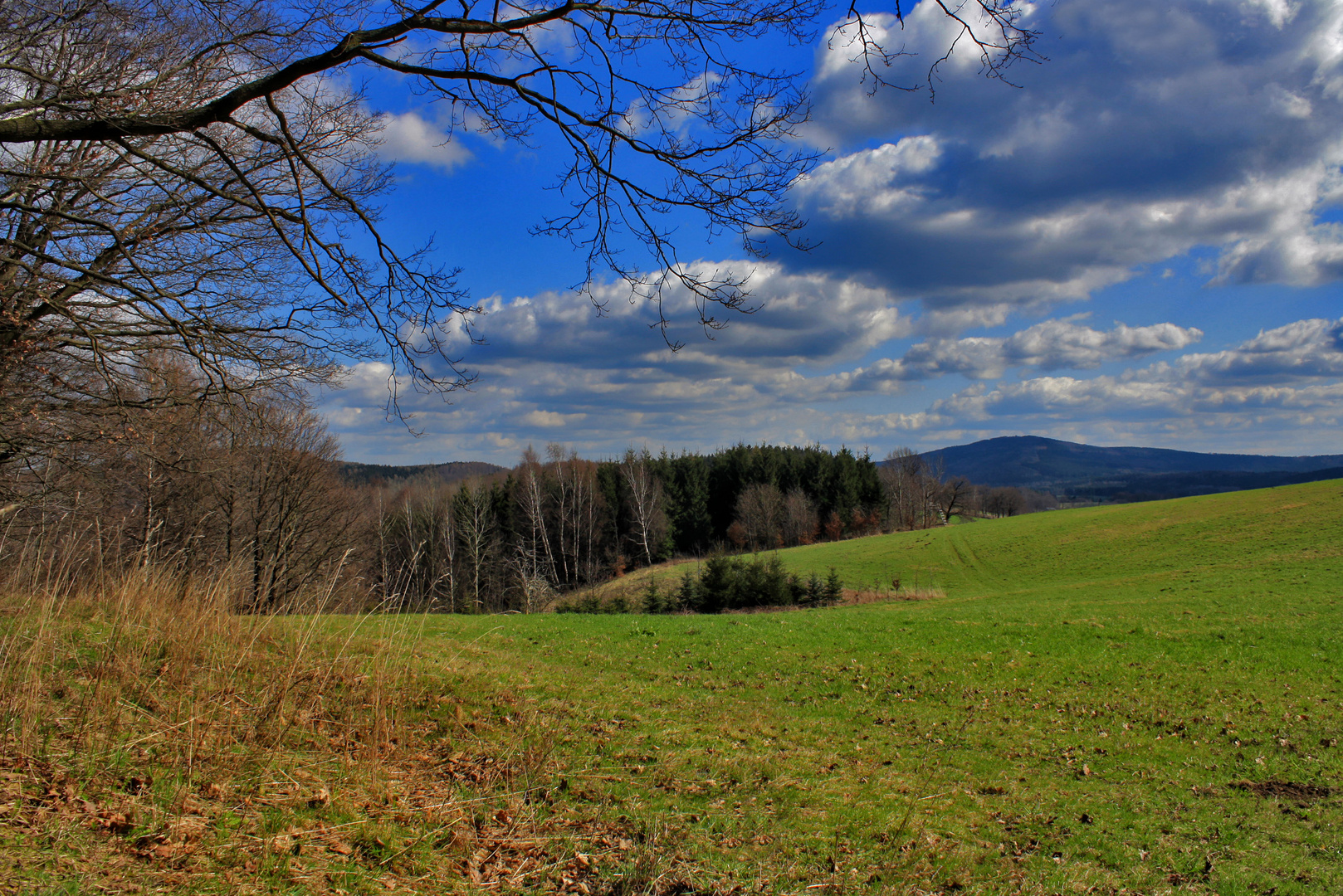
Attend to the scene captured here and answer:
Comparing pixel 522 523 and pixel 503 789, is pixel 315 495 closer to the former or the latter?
pixel 503 789

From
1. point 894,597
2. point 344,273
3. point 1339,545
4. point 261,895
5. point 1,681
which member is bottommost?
point 894,597

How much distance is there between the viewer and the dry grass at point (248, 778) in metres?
3.11

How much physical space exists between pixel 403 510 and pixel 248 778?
4844cm

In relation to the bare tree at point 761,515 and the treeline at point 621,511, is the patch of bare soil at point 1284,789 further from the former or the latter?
the bare tree at point 761,515

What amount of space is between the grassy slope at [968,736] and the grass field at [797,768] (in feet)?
0.14

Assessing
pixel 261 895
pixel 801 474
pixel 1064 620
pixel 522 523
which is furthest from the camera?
pixel 801 474

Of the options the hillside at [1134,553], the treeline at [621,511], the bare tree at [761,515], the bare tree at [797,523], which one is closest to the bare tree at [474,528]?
the treeline at [621,511]

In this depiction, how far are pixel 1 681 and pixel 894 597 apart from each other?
28.1m

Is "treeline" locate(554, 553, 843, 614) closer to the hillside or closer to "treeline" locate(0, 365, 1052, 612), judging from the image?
"treeline" locate(0, 365, 1052, 612)

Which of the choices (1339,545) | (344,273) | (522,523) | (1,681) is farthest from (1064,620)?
(522,523)

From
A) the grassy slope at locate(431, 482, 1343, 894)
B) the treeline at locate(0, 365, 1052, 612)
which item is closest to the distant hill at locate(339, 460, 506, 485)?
the treeline at locate(0, 365, 1052, 612)

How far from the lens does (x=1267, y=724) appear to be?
8.52 metres

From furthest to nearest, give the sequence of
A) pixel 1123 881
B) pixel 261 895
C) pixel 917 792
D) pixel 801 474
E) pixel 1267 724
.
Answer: pixel 801 474 → pixel 1267 724 → pixel 917 792 → pixel 1123 881 → pixel 261 895

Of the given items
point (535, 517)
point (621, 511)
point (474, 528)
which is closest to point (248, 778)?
point (474, 528)
